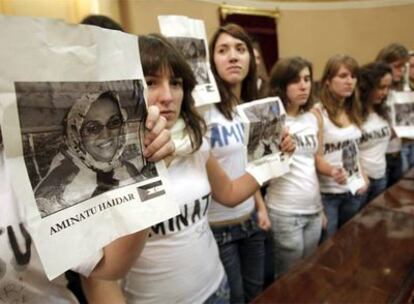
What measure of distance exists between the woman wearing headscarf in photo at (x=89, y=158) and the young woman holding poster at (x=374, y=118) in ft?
5.95

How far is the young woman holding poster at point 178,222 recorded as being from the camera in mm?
752

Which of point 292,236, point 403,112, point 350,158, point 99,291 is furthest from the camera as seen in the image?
point 403,112

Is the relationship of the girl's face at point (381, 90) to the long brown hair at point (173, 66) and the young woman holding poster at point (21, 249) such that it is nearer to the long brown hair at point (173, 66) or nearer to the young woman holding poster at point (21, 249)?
the long brown hair at point (173, 66)

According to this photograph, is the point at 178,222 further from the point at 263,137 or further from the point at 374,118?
the point at 374,118

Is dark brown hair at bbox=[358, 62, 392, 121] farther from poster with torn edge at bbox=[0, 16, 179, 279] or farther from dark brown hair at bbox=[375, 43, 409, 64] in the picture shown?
poster with torn edge at bbox=[0, 16, 179, 279]

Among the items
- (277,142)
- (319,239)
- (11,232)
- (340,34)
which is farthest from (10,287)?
(340,34)

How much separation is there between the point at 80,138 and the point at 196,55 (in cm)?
70

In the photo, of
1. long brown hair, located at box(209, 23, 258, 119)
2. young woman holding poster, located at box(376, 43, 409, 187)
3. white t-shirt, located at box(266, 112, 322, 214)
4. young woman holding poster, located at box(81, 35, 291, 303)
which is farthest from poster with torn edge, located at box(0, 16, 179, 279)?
young woman holding poster, located at box(376, 43, 409, 187)

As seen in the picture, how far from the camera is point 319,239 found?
1.57 metres

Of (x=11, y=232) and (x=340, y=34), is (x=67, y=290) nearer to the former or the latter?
(x=11, y=232)

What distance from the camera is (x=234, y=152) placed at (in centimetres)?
122

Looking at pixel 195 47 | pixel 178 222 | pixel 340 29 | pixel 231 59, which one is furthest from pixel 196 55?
pixel 340 29

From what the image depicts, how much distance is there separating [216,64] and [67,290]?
98cm

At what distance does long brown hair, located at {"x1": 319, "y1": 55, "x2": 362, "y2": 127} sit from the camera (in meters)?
1.73
